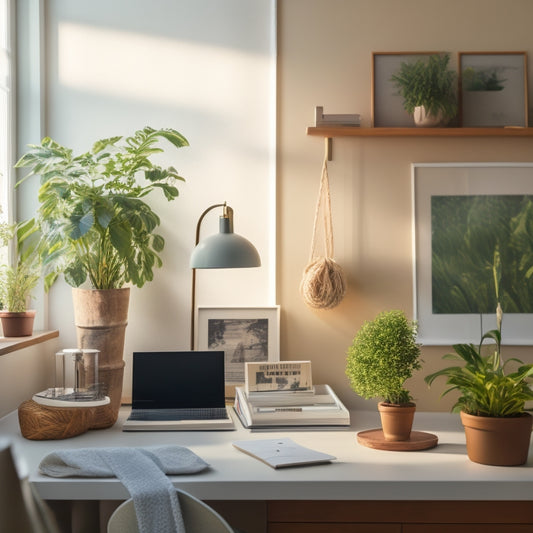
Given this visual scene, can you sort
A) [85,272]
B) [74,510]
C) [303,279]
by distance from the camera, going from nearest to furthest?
[74,510], [85,272], [303,279]

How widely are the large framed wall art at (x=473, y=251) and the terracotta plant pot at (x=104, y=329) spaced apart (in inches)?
48.4

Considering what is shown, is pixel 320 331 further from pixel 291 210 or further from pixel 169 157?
pixel 169 157

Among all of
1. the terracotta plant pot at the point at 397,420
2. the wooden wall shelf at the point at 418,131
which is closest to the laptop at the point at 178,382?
the terracotta plant pot at the point at 397,420

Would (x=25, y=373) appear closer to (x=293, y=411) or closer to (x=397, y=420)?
(x=293, y=411)

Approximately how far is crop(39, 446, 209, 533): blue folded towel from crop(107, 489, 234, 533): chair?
2cm

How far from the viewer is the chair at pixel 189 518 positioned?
62.8 inches

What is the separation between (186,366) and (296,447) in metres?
0.70

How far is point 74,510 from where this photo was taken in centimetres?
216

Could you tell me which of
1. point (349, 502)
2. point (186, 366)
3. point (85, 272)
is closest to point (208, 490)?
point (349, 502)

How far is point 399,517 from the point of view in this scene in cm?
202

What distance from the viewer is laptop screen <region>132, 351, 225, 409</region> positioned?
2.72 metres

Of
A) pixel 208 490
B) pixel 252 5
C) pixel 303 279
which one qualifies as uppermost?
pixel 252 5

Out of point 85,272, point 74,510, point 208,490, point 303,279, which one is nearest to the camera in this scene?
point 208,490

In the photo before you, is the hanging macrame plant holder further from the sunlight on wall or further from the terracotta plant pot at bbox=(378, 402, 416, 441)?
the terracotta plant pot at bbox=(378, 402, 416, 441)
